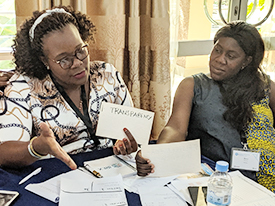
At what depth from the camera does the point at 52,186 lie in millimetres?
1278

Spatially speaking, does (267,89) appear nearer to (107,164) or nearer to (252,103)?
(252,103)

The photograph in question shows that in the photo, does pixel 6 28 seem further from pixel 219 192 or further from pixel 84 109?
pixel 219 192

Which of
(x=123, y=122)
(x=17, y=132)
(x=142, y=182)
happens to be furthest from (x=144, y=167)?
(x=17, y=132)

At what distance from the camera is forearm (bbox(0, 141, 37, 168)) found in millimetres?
1382

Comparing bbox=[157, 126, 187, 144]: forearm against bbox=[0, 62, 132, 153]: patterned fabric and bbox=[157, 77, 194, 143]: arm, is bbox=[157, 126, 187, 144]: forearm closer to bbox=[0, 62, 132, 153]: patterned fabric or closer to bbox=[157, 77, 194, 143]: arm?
bbox=[157, 77, 194, 143]: arm

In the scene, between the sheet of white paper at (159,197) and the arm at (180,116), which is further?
the arm at (180,116)

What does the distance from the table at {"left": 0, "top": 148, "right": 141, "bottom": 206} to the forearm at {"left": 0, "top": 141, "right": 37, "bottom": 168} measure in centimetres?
3

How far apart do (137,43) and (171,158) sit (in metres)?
1.28

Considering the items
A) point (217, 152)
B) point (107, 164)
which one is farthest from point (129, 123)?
point (217, 152)

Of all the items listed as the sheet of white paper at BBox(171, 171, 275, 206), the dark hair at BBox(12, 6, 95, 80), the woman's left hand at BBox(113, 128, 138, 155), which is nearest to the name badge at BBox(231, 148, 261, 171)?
the sheet of white paper at BBox(171, 171, 275, 206)

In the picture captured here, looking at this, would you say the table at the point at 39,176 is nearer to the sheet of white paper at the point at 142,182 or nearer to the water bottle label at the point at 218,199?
the sheet of white paper at the point at 142,182

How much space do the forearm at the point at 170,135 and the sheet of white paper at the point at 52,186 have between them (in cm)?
50

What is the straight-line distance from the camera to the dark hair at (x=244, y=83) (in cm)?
177

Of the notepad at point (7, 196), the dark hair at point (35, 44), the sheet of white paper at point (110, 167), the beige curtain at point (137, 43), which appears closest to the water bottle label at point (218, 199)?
the sheet of white paper at point (110, 167)
